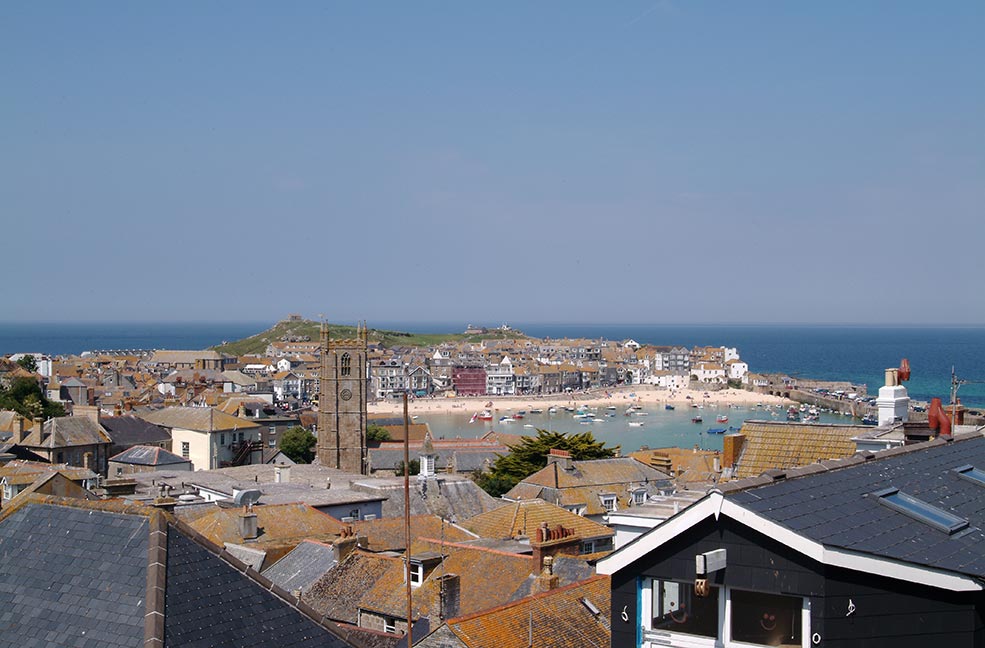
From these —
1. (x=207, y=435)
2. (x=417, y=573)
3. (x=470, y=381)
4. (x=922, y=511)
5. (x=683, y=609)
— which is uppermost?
(x=922, y=511)

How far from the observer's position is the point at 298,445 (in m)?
67.7

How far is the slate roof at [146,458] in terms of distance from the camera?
48.7 m

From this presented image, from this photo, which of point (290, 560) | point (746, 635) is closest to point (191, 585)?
point (746, 635)

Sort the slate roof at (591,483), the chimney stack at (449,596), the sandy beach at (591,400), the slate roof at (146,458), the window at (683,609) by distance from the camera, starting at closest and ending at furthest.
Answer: the window at (683,609) → the chimney stack at (449,596) → the slate roof at (591,483) → the slate roof at (146,458) → the sandy beach at (591,400)

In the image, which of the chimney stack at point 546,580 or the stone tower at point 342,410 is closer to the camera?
the chimney stack at point 546,580

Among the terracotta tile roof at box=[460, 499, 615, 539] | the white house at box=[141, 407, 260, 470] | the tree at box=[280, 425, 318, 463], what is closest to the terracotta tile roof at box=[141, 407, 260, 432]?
the white house at box=[141, 407, 260, 470]

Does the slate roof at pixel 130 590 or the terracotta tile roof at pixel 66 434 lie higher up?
the slate roof at pixel 130 590

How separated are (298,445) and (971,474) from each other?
6174cm

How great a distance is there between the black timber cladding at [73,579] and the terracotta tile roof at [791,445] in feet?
27.5

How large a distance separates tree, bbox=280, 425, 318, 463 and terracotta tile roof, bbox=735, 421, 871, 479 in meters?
54.2

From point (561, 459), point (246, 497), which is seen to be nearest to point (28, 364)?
point (561, 459)

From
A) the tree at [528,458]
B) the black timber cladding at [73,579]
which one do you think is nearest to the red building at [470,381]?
the tree at [528,458]

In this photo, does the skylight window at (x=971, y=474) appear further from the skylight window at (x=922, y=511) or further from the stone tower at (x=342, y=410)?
the stone tower at (x=342, y=410)

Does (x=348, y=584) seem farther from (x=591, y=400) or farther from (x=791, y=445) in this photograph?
(x=591, y=400)
